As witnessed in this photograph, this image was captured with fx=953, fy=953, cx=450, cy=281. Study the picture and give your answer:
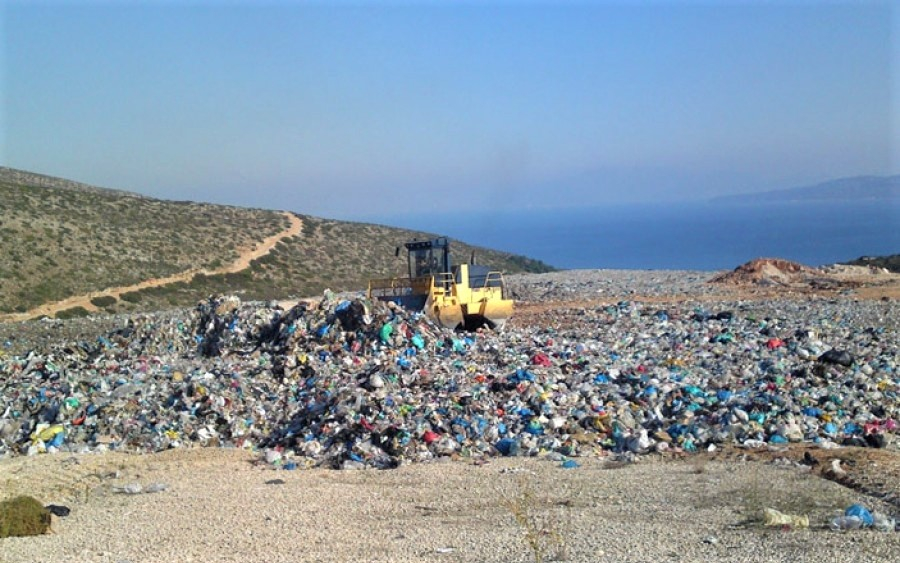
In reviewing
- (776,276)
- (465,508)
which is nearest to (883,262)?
(776,276)

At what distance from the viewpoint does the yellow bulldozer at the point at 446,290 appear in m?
18.9

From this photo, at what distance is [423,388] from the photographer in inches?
497

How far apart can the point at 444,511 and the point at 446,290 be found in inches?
435

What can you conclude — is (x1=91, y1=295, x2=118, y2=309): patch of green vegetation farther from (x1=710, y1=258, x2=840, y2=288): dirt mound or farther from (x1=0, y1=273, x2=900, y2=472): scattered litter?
(x1=710, y1=258, x2=840, y2=288): dirt mound

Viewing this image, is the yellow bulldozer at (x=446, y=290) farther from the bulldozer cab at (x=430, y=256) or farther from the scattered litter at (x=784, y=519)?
the scattered litter at (x=784, y=519)

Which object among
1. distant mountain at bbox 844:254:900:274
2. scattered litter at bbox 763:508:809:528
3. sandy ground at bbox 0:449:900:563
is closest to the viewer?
sandy ground at bbox 0:449:900:563

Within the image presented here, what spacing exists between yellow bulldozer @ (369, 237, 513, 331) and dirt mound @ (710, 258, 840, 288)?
1268cm

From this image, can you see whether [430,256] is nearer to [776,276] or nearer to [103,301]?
[776,276]

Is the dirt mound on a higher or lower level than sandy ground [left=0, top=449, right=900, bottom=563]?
higher

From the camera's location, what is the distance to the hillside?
33.8 metres

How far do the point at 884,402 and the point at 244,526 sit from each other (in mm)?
8050

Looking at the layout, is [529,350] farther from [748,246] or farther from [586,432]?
[748,246]

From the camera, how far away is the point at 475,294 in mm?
19812

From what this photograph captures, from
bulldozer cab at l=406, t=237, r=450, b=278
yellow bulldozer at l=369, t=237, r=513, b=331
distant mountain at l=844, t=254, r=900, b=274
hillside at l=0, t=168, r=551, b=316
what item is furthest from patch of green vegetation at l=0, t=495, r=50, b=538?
distant mountain at l=844, t=254, r=900, b=274
